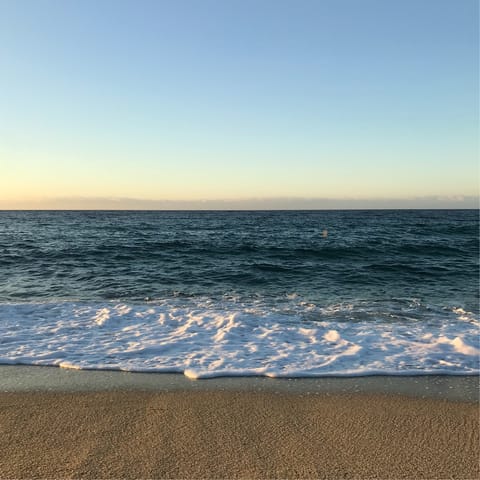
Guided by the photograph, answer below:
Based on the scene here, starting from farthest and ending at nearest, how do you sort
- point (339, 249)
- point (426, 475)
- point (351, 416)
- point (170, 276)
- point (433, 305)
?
point (339, 249), point (170, 276), point (433, 305), point (351, 416), point (426, 475)

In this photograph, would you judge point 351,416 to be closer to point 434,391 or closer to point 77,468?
point 434,391

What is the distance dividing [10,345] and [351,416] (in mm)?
4842

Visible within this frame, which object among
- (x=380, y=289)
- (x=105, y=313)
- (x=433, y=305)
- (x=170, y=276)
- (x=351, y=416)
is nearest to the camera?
(x=351, y=416)

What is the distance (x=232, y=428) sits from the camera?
3.67m

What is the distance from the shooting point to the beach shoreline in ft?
10.1

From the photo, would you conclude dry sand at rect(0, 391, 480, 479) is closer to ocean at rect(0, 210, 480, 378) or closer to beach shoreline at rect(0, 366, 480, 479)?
beach shoreline at rect(0, 366, 480, 479)

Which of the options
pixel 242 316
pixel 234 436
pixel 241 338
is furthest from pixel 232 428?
pixel 242 316

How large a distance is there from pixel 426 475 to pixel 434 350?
3.41 m

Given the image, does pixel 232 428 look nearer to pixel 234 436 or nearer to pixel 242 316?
pixel 234 436

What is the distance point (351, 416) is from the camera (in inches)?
154

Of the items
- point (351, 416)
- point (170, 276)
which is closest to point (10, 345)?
point (351, 416)

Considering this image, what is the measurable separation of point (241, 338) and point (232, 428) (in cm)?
298

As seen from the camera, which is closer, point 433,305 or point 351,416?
point 351,416

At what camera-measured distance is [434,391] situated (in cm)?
461
